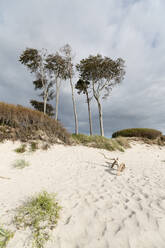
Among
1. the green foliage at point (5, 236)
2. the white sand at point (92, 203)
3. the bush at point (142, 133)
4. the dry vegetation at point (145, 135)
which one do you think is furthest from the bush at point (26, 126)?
the bush at point (142, 133)

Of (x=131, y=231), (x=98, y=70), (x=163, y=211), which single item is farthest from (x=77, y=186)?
(x=98, y=70)

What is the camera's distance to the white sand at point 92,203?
1763 mm

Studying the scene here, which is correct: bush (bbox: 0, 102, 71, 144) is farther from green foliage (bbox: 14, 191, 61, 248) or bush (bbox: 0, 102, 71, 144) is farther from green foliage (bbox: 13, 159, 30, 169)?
green foliage (bbox: 14, 191, 61, 248)

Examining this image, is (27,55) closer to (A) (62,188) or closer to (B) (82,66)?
(B) (82,66)

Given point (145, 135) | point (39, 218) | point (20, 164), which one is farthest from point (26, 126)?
point (145, 135)

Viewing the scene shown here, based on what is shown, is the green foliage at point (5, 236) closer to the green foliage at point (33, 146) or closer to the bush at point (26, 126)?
the green foliage at point (33, 146)

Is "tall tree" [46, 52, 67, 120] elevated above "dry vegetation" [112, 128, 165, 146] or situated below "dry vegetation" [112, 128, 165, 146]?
above

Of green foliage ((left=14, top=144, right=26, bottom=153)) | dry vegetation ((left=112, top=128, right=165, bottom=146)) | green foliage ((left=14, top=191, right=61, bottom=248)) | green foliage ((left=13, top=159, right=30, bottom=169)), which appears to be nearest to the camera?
green foliage ((left=14, top=191, right=61, bottom=248))

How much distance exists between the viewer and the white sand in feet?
5.78

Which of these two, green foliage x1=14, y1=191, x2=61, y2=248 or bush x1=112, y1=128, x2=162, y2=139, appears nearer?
green foliage x1=14, y1=191, x2=61, y2=248

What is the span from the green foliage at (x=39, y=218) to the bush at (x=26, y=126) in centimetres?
485

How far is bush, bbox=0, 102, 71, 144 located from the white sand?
154cm

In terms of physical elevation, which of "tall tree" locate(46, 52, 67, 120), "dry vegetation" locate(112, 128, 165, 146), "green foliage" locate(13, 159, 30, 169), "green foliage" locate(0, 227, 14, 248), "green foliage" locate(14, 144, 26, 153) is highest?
"tall tree" locate(46, 52, 67, 120)

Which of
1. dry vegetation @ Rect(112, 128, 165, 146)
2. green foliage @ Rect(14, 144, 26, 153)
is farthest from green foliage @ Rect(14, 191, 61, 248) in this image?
dry vegetation @ Rect(112, 128, 165, 146)
